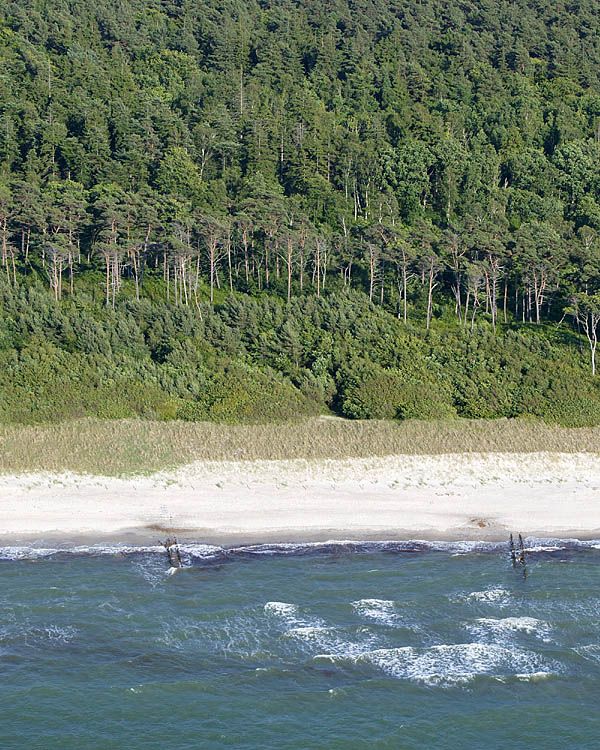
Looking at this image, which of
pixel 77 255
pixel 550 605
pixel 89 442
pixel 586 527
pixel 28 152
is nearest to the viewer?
pixel 550 605

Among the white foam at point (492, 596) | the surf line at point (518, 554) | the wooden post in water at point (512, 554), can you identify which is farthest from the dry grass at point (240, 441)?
the white foam at point (492, 596)

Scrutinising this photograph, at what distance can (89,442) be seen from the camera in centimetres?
3697

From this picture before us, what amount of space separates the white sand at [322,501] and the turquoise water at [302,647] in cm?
150

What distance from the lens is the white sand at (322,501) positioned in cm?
2942

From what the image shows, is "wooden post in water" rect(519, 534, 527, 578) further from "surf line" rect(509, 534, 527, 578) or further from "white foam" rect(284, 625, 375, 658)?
"white foam" rect(284, 625, 375, 658)

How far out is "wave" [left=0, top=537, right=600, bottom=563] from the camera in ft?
90.2

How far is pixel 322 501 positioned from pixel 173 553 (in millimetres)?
6967

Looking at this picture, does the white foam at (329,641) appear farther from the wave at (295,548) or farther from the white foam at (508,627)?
the wave at (295,548)

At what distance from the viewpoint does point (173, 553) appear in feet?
89.7

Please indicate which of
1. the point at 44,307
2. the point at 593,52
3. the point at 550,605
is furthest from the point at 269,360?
the point at 593,52

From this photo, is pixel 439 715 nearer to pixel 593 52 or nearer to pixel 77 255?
pixel 77 255

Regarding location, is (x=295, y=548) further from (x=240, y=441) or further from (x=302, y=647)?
(x=240, y=441)

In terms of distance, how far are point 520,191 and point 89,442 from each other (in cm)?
5979

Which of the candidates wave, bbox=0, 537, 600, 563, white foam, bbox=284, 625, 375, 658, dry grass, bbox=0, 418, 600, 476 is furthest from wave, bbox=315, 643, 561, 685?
dry grass, bbox=0, 418, 600, 476
